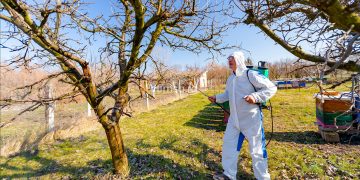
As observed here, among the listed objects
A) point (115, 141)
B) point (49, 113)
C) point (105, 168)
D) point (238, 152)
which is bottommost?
point (105, 168)

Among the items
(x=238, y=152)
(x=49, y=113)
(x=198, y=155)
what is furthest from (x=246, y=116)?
(x=49, y=113)

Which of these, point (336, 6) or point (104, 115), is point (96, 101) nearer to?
point (104, 115)

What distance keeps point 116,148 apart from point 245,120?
2.37 meters

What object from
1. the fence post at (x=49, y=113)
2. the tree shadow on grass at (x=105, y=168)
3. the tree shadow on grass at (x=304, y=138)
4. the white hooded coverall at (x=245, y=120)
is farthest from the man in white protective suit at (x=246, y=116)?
the fence post at (x=49, y=113)

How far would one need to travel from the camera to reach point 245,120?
347 cm

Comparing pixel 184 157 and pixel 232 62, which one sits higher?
pixel 232 62

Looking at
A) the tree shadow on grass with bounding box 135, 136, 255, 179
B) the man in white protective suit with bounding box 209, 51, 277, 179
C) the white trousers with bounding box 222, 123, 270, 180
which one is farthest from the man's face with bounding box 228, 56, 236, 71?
the tree shadow on grass with bounding box 135, 136, 255, 179

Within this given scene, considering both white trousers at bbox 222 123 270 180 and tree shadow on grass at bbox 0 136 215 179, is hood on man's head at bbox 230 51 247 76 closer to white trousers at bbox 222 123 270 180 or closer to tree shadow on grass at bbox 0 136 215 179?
white trousers at bbox 222 123 270 180

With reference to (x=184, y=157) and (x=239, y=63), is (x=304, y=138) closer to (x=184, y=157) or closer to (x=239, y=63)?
(x=184, y=157)

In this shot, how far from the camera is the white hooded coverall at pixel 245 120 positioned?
333cm

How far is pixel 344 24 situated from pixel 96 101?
3.41 meters

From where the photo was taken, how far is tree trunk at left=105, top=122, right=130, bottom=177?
374 centimetres

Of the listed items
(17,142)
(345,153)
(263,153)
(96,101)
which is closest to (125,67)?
(96,101)

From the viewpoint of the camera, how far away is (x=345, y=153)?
473 cm
